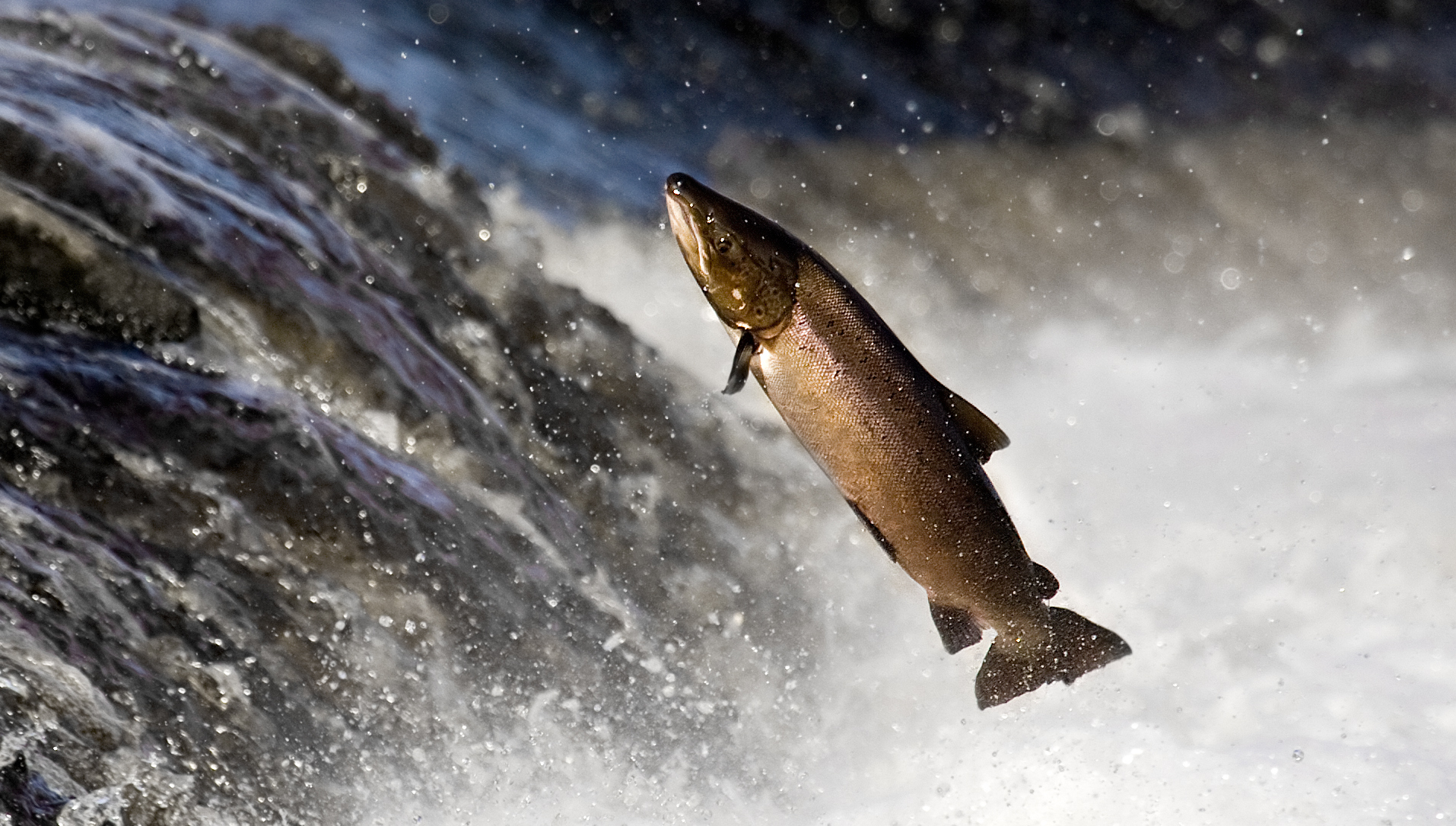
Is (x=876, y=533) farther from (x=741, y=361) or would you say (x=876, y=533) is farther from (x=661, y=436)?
(x=661, y=436)

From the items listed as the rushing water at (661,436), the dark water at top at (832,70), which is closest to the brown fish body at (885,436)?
the rushing water at (661,436)

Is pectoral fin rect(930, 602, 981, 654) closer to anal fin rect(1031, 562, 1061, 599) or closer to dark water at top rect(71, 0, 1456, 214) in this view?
anal fin rect(1031, 562, 1061, 599)

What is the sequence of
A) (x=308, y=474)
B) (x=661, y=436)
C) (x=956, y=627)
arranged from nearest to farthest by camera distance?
(x=956, y=627)
(x=308, y=474)
(x=661, y=436)

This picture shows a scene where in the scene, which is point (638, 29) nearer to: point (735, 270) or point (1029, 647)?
point (735, 270)

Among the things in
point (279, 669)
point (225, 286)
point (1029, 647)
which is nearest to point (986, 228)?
point (1029, 647)

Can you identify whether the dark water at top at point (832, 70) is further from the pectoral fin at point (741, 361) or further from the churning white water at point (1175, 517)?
the pectoral fin at point (741, 361)

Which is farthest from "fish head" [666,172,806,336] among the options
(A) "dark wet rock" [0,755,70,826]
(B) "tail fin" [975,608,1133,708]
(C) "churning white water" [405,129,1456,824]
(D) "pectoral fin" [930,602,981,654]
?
(A) "dark wet rock" [0,755,70,826]

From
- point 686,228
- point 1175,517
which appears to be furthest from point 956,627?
point 1175,517
